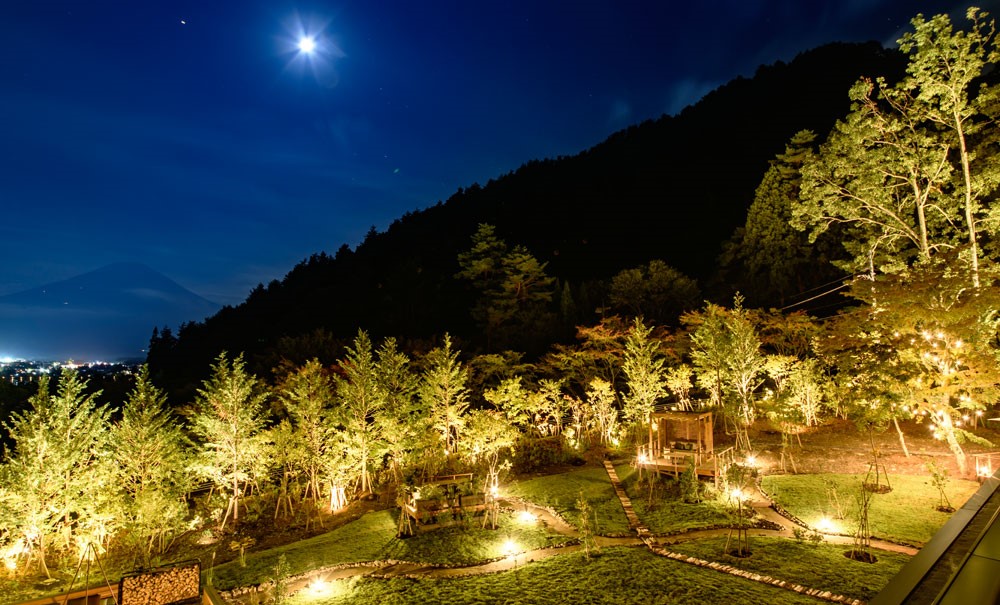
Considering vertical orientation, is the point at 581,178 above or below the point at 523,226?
above

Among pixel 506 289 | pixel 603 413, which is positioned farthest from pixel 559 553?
pixel 506 289

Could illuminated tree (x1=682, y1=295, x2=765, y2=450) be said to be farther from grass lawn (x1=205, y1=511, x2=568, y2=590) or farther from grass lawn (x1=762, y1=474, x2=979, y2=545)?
grass lawn (x1=205, y1=511, x2=568, y2=590)

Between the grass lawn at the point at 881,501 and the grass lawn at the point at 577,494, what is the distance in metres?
3.33

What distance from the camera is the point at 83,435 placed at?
984 centimetres

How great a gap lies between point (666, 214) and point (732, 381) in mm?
30946

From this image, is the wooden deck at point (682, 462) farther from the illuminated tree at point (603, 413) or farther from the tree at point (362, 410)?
the tree at point (362, 410)

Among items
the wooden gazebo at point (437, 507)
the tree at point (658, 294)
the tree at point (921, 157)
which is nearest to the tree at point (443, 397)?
the wooden gazebo at point (437, 507)

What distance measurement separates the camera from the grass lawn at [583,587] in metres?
5.91

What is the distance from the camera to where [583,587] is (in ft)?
21.1

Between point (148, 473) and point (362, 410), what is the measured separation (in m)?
4.94

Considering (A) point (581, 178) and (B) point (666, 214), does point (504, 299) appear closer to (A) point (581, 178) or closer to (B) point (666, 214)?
(B) point (666, 214)

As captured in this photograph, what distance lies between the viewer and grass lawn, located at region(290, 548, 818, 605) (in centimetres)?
591

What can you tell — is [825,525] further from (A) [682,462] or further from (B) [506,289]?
(B) [506,289]

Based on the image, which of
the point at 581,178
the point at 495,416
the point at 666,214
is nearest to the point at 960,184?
the point at 495,416
